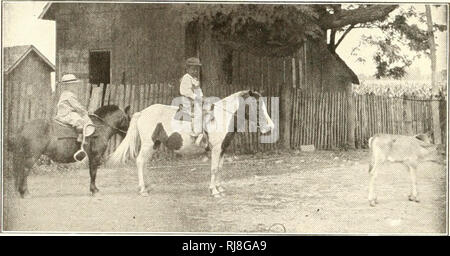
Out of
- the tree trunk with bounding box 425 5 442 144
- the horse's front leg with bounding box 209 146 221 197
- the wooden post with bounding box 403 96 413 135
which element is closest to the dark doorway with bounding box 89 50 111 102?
the horse's front leg with bounding box 209 146 221 197

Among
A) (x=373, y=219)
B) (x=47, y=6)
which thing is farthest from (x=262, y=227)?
(x=47, y=6)

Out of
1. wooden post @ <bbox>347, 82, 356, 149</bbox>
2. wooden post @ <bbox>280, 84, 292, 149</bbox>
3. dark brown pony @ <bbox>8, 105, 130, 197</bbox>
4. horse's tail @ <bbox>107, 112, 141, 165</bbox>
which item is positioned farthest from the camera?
wooden post @ <bbox>347, 82, 356, 149</bbox>

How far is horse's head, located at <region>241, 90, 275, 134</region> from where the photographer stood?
31.7ft

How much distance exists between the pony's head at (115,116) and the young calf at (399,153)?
3.56m

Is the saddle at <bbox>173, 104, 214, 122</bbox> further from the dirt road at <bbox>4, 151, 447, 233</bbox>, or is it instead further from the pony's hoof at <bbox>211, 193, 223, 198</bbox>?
the pony's hoof at <bbox>211, 193, 223, 198</bbox>

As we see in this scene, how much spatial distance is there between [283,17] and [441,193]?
3.45 meters

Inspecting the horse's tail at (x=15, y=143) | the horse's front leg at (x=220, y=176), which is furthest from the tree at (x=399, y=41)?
the horse's tail at (x=15, y=143)

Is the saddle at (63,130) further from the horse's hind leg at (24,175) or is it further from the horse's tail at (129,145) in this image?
the horse's tail at (129,145)

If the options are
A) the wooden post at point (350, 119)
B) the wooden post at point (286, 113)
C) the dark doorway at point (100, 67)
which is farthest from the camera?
the wooden post at point (350, 119)

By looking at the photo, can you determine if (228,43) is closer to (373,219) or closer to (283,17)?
(283,17)

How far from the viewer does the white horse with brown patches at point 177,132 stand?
374 inches

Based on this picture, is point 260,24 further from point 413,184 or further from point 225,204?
point 413,184

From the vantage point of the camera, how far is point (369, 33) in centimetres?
989

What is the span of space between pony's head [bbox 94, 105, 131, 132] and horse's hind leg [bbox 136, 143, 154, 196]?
0.41 metres
